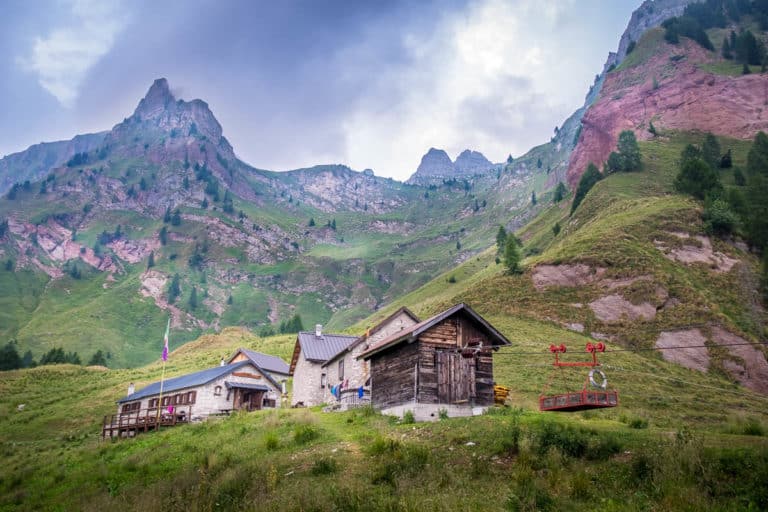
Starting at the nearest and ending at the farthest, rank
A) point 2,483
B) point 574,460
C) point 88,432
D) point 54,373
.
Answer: point 574,460, point 2,483, point 88,432, point 54,373

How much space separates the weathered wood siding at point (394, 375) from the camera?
2730 cm

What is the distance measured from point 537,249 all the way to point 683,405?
67098mm

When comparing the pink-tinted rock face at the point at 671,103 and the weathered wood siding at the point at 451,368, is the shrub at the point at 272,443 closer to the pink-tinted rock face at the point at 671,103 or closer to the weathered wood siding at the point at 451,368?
the weathered wood siding at the point at 451,368

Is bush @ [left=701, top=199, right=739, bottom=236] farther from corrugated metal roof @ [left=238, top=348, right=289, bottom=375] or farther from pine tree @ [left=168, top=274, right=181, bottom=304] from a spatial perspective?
pine tree @ [left=168, top=274, right=181, bottom=304]

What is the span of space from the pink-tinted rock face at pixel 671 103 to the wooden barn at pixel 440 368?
11193cm

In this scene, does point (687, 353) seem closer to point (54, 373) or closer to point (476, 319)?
point (476, 319)

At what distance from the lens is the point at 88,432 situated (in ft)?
152

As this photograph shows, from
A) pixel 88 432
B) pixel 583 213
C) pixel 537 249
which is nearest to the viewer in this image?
pixel 88 432

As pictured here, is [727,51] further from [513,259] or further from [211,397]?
[211,397]

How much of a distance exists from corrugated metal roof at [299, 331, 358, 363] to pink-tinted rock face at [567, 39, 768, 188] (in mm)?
103958

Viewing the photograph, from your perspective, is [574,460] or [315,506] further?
[574,460]

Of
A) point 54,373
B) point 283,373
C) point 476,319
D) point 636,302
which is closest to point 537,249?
point 636,302

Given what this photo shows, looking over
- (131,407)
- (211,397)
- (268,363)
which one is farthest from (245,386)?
(131,407)

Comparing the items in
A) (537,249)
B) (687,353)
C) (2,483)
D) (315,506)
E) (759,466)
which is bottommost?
(2,483)
